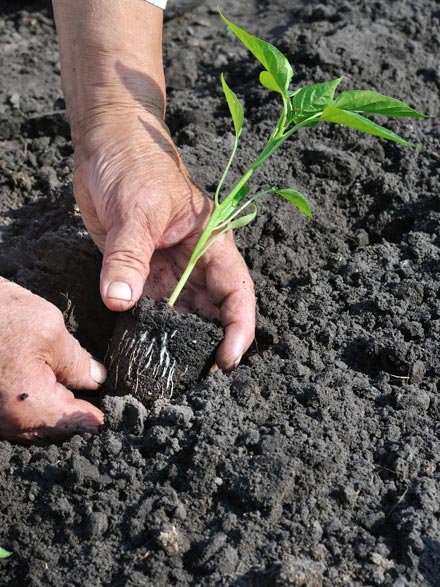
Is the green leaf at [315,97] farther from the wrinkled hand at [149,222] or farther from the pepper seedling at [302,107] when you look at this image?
the wrinkled hand at [149,222]

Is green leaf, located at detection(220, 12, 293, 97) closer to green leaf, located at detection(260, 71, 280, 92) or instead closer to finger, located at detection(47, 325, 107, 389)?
green leaf, located at detection(260, 71, 280, 92)

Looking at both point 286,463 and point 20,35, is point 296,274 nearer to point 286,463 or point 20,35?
point 286,463

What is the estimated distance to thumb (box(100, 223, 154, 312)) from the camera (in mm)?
2096

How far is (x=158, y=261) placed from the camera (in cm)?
247

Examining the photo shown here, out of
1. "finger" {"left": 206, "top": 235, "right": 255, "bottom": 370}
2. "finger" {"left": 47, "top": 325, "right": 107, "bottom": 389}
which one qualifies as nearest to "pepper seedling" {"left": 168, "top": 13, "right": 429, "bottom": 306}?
"finger" {"left": 206, "top": 235, "right": 255, "bottom": 370}

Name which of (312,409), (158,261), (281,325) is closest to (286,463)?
(312,409)

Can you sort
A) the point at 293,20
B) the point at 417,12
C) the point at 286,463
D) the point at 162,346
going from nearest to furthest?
the point at 286,463
the point at 162,346
the point at 417,12
the point at 293,20

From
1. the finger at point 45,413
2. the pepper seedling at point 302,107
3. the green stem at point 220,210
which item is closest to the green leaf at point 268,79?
the pepper seedling at point 302,107

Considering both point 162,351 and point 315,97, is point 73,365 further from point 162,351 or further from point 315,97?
point 315,97

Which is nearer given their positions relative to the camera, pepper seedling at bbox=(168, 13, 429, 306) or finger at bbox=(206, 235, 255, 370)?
pepper seedling at bbox=(168, 13, 429, 306)

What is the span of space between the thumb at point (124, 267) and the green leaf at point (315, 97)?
599mm

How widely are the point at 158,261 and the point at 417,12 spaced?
267 cm

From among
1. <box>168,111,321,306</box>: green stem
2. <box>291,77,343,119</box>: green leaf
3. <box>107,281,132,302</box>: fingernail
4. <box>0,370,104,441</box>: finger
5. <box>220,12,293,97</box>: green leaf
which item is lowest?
<box>0,370,104,441</box>: finger

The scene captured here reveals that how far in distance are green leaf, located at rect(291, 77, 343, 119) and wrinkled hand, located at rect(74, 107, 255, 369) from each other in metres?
0.49
